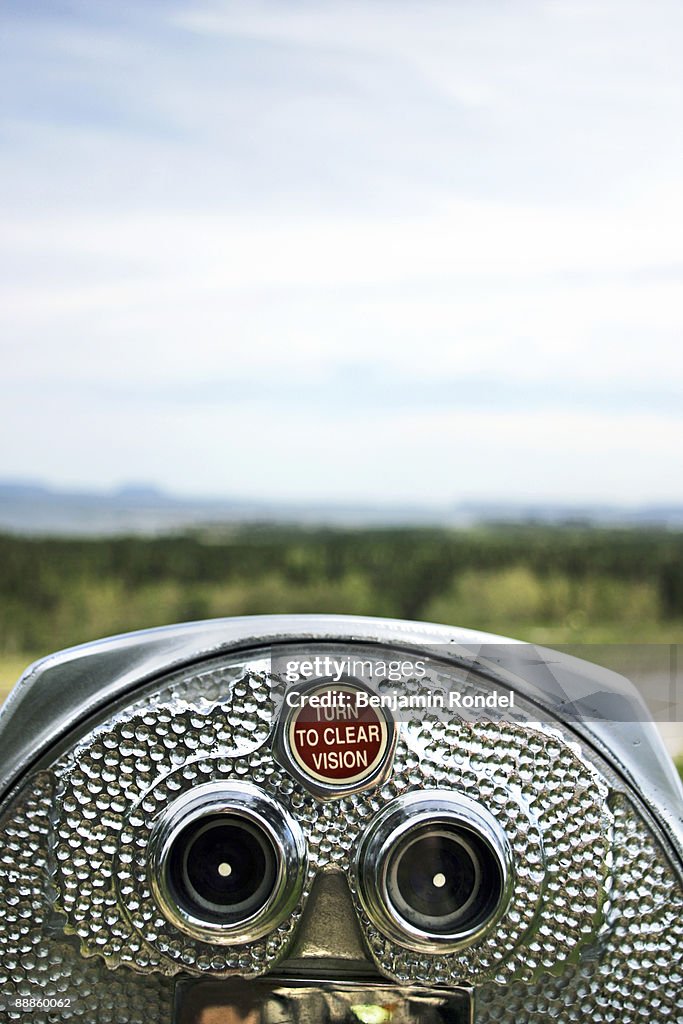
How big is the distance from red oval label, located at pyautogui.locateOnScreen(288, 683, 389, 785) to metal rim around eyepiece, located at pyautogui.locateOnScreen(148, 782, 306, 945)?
0.19ft

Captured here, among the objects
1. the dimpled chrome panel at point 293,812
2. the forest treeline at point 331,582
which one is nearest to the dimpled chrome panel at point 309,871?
the dimpled chrome panel at point 293,812

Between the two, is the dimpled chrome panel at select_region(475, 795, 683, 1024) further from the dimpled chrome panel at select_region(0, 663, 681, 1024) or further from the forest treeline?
the forest treeline

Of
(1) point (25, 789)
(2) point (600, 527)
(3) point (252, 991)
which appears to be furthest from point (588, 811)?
(2) point (600, 527)

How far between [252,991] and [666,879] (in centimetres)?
45

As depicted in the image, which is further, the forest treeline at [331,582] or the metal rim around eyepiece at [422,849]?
the forest treeline at [331,582]

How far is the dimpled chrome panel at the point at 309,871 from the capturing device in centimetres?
124

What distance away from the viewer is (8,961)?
1249 mm

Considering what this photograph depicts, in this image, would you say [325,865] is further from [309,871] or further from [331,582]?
[331,582]

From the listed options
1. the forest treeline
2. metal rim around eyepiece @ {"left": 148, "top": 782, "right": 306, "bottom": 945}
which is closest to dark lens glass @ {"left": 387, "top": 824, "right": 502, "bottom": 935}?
metal rim around eyepiece @ {"left": 148, "top": 782, "right": 306, "bottom": 945}

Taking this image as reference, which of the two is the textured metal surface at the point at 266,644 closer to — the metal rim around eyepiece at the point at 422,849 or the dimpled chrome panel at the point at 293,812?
the dimpled chrome panel at the point at 293,812

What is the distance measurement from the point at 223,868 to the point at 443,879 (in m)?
0.24

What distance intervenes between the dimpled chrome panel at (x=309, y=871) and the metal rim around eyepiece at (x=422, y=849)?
0.01 metres

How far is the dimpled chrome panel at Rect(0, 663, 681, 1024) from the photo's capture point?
4.07 feet

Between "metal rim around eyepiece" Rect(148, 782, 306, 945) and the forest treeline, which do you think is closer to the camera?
"metal rim around eyepiece" Rect(148, 782, 306, 945)
